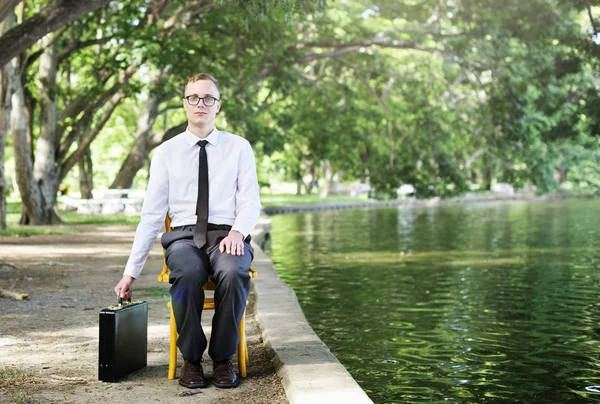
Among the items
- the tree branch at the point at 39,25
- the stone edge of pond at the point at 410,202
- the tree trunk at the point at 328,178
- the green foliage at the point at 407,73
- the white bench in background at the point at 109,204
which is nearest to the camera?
the tree branch at the point at 39,25

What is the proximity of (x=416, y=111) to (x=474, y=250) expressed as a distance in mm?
9472

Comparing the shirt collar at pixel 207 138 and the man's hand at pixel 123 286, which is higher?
the shirt collar at pixel 207 138

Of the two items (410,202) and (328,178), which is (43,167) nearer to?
(410,202)

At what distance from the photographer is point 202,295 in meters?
5.55

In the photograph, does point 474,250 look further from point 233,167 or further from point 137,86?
point 233,167

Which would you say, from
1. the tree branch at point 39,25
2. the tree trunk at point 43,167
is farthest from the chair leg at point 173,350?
the tree trunk at point 43,167

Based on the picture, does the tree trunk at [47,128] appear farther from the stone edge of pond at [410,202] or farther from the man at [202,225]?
the man at [202,225]

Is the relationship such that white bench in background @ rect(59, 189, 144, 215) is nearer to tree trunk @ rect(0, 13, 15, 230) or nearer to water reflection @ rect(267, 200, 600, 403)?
water reflection @ rect(267, 200, 600, 403)

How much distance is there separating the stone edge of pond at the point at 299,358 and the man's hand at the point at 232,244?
2.78 feet

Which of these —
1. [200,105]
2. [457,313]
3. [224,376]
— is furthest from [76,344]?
[457,313]

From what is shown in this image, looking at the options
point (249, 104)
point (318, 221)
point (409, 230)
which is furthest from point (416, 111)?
point (318, 221)

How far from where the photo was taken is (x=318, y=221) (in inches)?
1409

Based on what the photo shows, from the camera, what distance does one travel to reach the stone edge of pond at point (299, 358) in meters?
5.14

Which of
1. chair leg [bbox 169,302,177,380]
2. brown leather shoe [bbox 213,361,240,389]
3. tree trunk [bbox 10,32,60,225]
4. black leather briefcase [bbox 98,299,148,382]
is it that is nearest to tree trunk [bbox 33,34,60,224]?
tree trunk [bbox 10,32,60,225]
